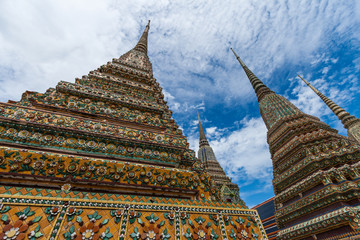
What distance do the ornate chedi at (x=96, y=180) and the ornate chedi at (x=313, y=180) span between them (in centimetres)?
494

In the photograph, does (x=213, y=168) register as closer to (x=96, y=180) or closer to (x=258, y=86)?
(x=258, y=86)

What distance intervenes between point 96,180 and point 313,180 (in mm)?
8096

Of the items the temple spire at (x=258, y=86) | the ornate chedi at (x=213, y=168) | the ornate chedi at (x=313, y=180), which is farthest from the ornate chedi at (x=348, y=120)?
the ornate chedi at (x=213, y=168)

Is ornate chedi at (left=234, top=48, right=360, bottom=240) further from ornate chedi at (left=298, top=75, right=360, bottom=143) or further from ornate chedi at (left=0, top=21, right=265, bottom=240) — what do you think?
ornate chedi at (left=298, top=75, right=360, bottom=143)

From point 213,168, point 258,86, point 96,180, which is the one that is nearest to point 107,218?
point 96,180

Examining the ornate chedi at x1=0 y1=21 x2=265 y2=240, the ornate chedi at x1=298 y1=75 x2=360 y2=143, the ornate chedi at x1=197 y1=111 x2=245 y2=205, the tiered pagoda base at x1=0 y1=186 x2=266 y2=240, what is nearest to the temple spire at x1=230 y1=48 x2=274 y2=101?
the ornate chedi at x1=298 y1=75 x2=360 y2=143

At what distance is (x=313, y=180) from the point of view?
22.8 ft

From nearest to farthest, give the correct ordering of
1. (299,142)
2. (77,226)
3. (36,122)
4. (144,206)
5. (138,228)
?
1. (77,226)
2. (138,228)
3. (144,206)
4. (36,122)
5. (299,142)

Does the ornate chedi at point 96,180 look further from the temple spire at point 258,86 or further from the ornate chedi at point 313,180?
the temple spire at point 258,86

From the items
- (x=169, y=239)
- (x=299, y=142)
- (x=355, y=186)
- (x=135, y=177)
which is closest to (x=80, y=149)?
(x=135, y=177)

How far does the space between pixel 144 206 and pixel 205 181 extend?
1738mm

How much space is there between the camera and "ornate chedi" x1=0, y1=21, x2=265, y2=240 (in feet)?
6.60

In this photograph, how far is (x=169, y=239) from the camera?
2.24 m

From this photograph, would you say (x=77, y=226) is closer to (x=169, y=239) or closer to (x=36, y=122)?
(x=169, y=239)
